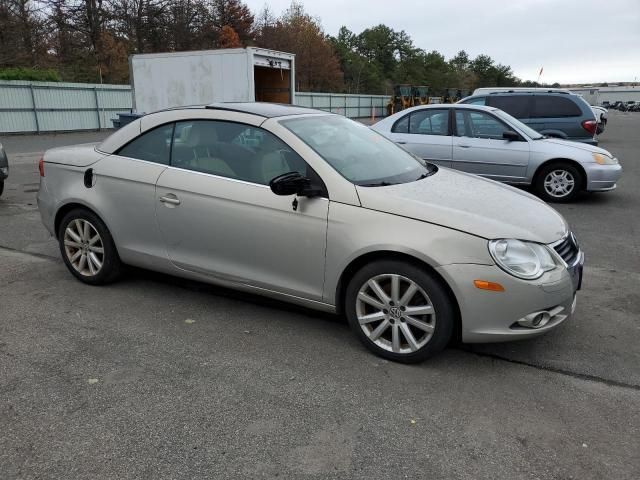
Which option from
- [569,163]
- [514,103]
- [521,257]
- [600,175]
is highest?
[514,103]

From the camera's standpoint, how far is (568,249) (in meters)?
3.48

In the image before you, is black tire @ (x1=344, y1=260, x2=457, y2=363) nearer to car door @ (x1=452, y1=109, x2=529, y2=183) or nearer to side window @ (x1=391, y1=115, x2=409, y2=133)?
car door @ (x1=452, y1=109, x2=529, y2=183)

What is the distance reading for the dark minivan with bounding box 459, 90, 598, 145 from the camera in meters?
11.5

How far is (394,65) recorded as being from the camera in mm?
87438

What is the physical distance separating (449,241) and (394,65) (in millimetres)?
89946

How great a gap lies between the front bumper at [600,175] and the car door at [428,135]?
216 cm

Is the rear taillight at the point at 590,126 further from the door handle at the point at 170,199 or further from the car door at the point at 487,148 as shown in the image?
the door handle at the point at 170,199

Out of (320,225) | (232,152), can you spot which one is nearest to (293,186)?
(320,225)

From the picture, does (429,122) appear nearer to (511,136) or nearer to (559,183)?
(511,136)

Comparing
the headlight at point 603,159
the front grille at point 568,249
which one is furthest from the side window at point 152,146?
the headlight at point 603,159

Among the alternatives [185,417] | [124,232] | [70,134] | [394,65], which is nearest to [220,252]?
[124,232]

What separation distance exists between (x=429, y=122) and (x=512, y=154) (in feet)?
4.78

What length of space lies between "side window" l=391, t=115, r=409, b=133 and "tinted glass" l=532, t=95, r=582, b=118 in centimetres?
443

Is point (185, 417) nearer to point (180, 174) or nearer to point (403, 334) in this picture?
point (403, 334)
